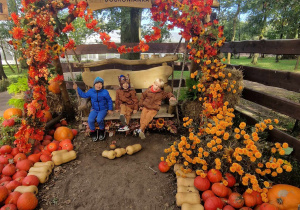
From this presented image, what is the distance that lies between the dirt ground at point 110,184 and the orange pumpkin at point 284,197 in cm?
110

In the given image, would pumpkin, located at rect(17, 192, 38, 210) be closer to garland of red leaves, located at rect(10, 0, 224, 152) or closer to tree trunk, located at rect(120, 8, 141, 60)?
garland of red leaves, located at rect(10, 0, 224, 152)

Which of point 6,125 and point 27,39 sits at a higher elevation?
point 27,39

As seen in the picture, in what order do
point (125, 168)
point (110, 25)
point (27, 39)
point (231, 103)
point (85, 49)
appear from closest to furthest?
point (125, 168) < point (27, 39) < point (231, 103) < point (85, 49) < point (110, 25)

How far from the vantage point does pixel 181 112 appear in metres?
4.68

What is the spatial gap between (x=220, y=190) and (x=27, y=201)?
2.21 meters

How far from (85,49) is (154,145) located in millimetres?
3561

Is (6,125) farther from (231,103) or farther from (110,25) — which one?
(110,25)

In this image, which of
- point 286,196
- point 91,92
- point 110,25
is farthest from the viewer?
point 110,25

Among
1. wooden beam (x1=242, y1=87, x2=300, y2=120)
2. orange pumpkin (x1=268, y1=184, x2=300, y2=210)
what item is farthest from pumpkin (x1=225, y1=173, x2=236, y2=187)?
wooden beam (x1=242, y1=87, x2=300, y2=120)

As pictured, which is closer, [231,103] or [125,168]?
[125,168]

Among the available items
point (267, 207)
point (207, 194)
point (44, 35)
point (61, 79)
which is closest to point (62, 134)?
point (61, 79)

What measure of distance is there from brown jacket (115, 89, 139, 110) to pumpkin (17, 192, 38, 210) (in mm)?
2156

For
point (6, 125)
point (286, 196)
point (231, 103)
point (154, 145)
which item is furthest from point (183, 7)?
point (6, 125)

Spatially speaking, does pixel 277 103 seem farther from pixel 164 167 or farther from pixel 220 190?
pixel 164 167
